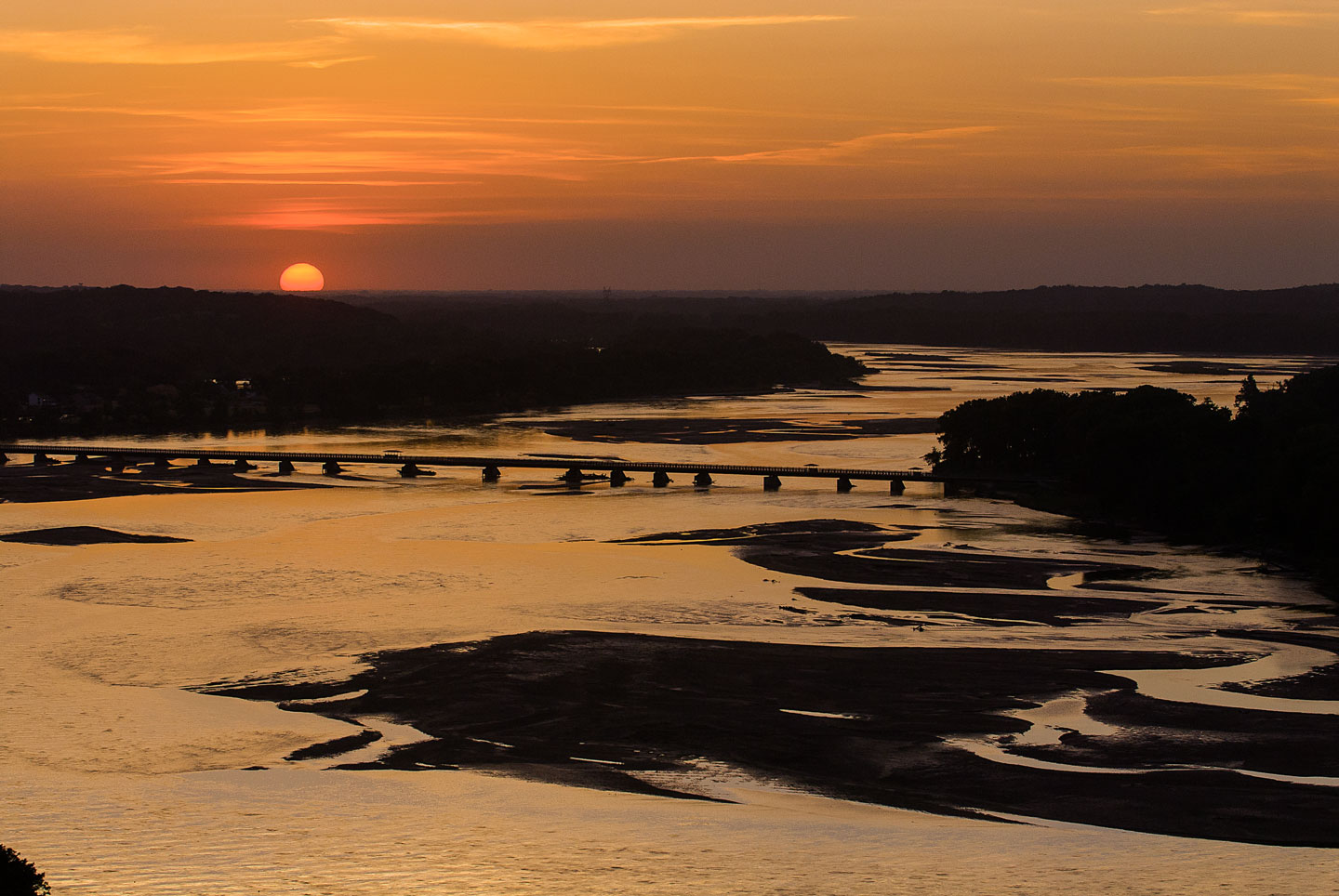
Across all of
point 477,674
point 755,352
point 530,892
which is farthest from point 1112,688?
point 755,352

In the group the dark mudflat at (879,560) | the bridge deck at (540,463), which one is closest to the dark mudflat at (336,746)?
the dark mudflat at (879,560)

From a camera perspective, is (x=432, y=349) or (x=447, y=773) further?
(x=432, y=349)

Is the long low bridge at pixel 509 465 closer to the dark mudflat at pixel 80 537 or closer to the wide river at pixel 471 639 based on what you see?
the wide river at pixel 471 639

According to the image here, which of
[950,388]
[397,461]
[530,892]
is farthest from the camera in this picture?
[950,388]

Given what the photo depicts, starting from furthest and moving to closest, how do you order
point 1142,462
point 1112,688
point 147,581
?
point 1142,462 → point 147,581 → point 1112,688

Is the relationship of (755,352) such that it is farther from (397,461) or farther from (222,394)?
(397,461)

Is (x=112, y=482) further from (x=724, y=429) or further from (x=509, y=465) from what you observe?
(x=724, y=429)

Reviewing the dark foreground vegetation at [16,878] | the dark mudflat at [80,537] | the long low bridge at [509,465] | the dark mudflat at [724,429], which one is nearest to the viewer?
the dark foreground vegetation at [16,878]
